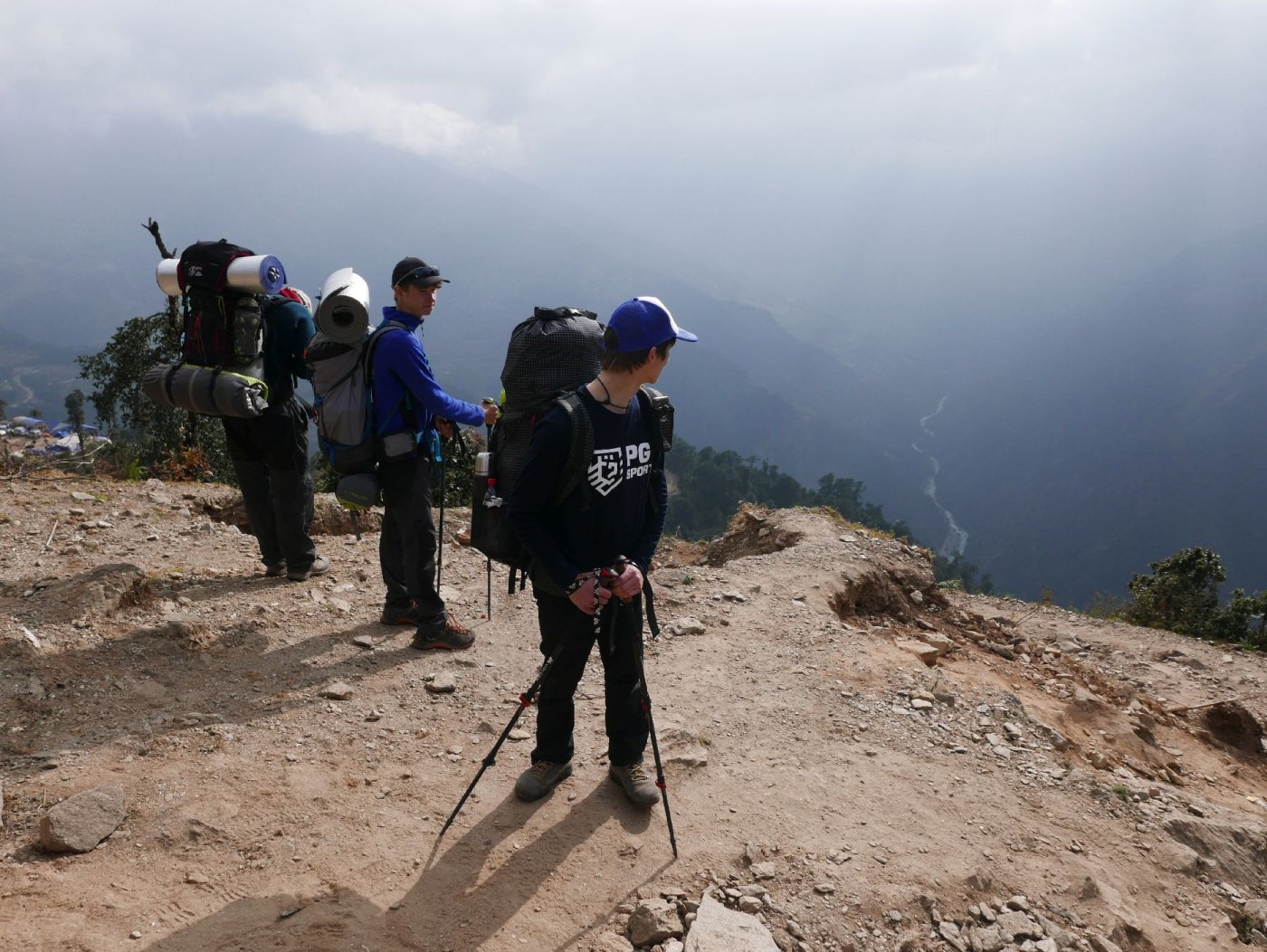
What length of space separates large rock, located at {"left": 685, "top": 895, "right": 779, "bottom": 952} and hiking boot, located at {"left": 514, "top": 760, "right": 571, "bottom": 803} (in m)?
1.04

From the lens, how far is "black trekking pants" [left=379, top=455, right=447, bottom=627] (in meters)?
5.37

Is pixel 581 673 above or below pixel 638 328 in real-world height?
below

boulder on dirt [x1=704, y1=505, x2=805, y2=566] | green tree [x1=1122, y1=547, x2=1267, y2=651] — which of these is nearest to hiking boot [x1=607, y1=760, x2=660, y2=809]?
boulder on dirt [x1=704, y1=505, x2=805, y2=566]

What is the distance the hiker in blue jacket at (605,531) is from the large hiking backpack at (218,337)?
120 inches

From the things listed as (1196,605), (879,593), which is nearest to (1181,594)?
(1196,605)

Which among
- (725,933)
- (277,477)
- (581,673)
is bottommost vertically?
(725,933)

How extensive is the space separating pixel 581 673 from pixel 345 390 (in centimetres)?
266

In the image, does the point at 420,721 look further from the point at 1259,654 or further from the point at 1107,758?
the point at 1259,654

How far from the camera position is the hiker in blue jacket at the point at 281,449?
5.86 m

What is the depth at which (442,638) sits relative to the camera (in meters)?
5.76

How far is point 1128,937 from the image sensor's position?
12.6ft

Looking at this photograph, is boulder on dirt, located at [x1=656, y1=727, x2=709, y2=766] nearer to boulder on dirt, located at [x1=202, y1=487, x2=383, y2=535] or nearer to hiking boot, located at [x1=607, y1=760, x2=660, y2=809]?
hiking boot, located at [x1=607, y1=760, x2=660, y2=809]

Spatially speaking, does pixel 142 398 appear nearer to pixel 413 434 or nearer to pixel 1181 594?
pixel 413 434

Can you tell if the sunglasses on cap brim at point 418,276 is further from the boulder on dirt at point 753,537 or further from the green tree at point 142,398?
the green tree at point 142,398
